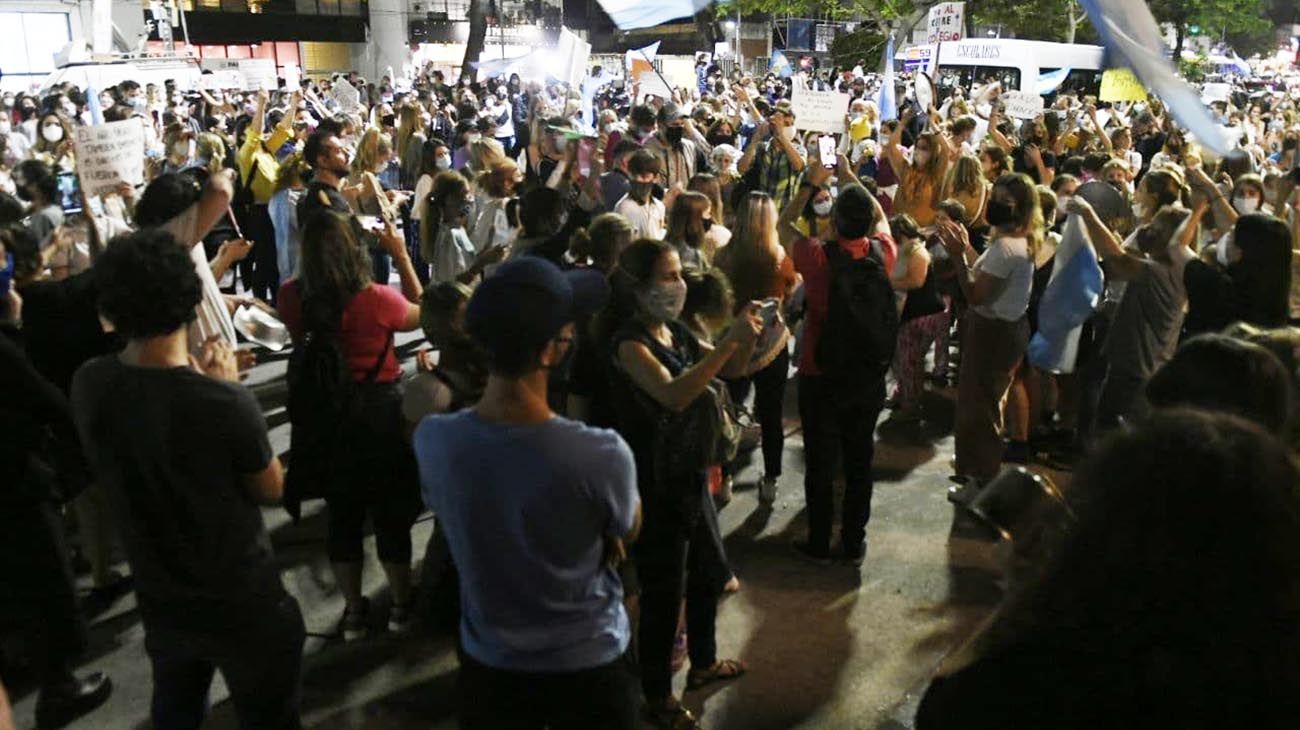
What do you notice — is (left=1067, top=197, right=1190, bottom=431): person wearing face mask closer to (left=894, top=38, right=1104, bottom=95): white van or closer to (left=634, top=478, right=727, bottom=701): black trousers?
(left=634, top=478, right=727, bottom=701): black trousers

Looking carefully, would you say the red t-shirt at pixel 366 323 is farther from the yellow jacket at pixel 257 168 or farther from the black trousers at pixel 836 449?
the yellow jacket at pixel 257 168

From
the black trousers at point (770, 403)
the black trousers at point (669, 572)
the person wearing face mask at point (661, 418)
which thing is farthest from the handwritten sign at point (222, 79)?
the black trousers at point (669, 572)

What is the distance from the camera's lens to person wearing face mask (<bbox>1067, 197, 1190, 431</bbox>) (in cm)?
533

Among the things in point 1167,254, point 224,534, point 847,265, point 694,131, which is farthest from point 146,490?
point 694,131

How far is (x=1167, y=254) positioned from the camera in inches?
211

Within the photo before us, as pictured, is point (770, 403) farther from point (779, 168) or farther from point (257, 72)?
point (257, 72)

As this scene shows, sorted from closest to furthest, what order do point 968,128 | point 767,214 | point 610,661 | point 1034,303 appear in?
point 610,661, point 767,214, point 1034,303, point 968,128

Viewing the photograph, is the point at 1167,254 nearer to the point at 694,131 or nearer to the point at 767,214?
the point at 767,214

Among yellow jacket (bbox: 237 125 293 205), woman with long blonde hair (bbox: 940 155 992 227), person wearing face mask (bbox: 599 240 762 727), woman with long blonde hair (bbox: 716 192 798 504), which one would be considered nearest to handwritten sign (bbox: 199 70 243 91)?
yellow jacket (bbox: 237 125 293 205)

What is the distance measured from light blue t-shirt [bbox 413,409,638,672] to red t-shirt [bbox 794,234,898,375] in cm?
254

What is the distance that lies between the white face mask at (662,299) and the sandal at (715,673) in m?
1.49

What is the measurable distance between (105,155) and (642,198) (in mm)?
3149

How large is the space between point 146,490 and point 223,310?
96.5 inches

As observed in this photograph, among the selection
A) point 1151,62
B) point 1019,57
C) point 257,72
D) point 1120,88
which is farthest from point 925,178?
point 1019,57
